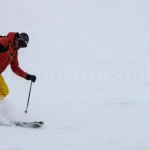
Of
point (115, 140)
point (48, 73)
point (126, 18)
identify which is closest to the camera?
point (115, 140)

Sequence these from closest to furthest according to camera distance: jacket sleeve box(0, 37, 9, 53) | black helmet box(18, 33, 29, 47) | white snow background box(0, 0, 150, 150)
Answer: white snow background box(0, 0, 150, 150) < jacket sleeve box(0, 37, 9, 53) < black helmet box(18, 33, 29, 47)

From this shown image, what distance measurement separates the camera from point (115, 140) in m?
7.21

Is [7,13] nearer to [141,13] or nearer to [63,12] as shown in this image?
[63,12]

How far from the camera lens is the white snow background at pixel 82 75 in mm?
7504

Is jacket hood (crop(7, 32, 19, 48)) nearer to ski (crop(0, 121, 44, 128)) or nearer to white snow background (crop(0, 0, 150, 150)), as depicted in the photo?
white snow background (crop(0, 0, 150, 150))

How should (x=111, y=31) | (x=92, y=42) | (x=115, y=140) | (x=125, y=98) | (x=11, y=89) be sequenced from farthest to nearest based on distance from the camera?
(x=111, y=31) < (x=92, y=42) < (x=11, y=89) < (x=125, y=98) < (x=115, y=140)

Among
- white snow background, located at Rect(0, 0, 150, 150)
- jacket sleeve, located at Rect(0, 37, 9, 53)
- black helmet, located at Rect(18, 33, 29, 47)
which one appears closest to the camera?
white snow background, located at Rect(0, 0, 150, 150)

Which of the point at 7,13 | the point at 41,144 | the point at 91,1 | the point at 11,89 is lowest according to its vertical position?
the point at 41,144

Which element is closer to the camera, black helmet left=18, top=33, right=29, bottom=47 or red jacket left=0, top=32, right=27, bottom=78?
red jacket left=0, top=32, right=27, bottom=78

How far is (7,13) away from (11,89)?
1572 centimetres

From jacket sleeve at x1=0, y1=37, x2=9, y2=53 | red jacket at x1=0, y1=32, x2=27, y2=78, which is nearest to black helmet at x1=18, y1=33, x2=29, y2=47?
red jacket at x1=0, y1=32, x2=27, y2=78

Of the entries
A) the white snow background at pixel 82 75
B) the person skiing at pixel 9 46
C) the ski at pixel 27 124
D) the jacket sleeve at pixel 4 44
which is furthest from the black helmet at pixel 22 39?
the ski at pixel 27 124

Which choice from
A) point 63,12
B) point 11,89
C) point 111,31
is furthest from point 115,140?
point 63,12

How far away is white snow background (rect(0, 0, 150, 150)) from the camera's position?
7504 mm
